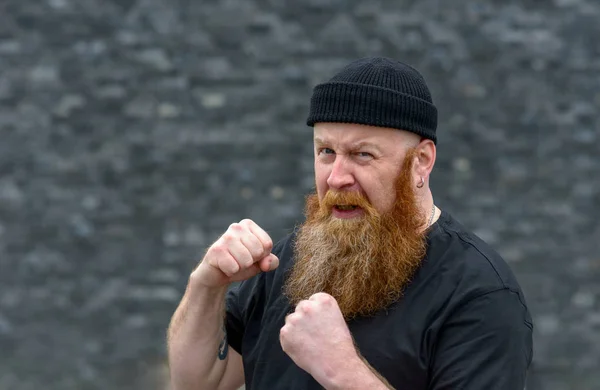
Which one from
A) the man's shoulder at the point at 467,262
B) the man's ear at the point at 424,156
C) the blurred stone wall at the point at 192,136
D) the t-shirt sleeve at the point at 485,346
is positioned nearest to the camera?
the t-shirt sleeve at the point at 485,346

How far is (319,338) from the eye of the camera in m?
2.44

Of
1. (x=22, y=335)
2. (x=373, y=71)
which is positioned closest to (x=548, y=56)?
(x=22, y=335)

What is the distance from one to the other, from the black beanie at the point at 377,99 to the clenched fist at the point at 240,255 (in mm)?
390

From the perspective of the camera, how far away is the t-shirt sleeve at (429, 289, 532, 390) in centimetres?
236

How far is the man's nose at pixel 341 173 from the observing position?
2.66 metres

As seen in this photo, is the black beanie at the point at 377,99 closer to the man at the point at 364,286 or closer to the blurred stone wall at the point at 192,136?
the man at the point at 364,286

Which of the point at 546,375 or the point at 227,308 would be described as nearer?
the point at 227,308

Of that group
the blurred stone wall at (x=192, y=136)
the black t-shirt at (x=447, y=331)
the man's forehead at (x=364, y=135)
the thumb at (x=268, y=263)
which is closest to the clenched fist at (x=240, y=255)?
the thumb at (x=268, y=263)

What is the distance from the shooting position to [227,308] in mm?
2986

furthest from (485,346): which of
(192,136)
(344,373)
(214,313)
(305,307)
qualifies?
(192,136)

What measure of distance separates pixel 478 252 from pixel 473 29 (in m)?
5.58

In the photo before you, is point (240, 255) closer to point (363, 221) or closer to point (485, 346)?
point (363, 221)

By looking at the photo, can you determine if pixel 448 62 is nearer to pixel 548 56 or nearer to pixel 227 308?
pixel 548 56

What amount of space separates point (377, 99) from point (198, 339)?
94cm
